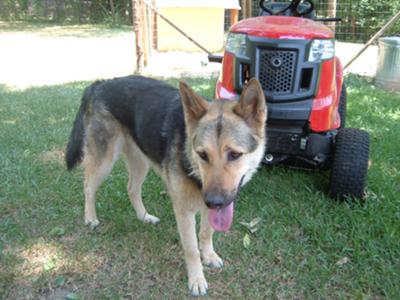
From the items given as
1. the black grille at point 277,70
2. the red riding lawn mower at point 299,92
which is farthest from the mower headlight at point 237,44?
the black grille at point 277,70

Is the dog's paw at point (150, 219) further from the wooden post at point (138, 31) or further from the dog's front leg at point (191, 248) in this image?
the wooden post at point (138, 31)

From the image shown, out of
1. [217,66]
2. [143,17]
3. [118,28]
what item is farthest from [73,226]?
[118,28]

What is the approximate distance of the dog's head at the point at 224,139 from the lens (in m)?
2.49

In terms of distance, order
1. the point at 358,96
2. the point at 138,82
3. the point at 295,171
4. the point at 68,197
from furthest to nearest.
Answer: the point at 358,96 → the point at 295,171 → the point at 68,197 → the point at 138,82

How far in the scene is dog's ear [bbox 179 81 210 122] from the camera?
2688 millimetres

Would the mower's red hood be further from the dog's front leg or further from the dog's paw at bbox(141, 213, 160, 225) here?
the dog's paw at bbox(141, 213, 160, 225)

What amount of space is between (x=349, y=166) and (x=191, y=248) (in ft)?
5.60

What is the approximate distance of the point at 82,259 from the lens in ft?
10.7

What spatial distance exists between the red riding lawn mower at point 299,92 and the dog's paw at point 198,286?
138 cm

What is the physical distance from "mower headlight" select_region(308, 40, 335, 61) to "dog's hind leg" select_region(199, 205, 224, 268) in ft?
5.81

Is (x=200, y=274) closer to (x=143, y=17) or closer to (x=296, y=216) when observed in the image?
(x=296, y=216)

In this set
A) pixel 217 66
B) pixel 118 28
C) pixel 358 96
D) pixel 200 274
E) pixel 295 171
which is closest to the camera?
pixel 200 274

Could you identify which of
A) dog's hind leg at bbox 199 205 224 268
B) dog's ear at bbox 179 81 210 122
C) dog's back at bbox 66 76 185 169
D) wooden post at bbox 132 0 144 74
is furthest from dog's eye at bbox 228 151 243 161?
wooden post at bbox 132 0 144 74

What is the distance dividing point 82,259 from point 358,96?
5893 mm
